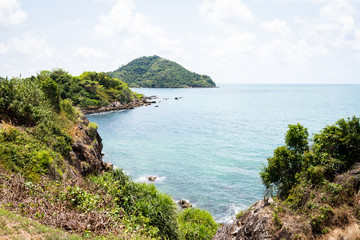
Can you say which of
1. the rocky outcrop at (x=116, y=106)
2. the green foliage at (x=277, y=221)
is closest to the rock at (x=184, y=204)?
the green foliage at (x=277, y=221)

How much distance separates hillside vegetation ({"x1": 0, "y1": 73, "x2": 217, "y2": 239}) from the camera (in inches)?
452

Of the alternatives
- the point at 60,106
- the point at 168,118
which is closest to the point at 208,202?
the point at 60,106

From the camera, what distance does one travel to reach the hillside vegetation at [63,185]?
11.5 metres

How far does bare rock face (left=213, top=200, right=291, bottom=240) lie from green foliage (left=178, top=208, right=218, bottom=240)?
133 cm

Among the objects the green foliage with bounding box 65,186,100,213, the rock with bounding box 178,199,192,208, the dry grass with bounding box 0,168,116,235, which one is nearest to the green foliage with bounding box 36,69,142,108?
the rock with bounding box 178,199,192,208

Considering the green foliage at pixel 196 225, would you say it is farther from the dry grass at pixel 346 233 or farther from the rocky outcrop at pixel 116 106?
the rocky outcrop at pixel 116 106

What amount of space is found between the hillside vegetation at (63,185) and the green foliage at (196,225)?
9 cm

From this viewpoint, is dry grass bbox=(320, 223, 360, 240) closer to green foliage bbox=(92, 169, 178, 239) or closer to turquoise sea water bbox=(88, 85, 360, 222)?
green foliage bbox=(92, 169, 178, 239)

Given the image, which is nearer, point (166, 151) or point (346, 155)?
point (346, 155)

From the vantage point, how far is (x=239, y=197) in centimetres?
3275

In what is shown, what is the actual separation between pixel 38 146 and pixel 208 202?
77.1 feet

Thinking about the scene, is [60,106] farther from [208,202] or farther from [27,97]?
[208,202]

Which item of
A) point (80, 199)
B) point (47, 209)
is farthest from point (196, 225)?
point (47, 209)

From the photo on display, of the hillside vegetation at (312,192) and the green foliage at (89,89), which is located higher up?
the green foliage at (89,89)
